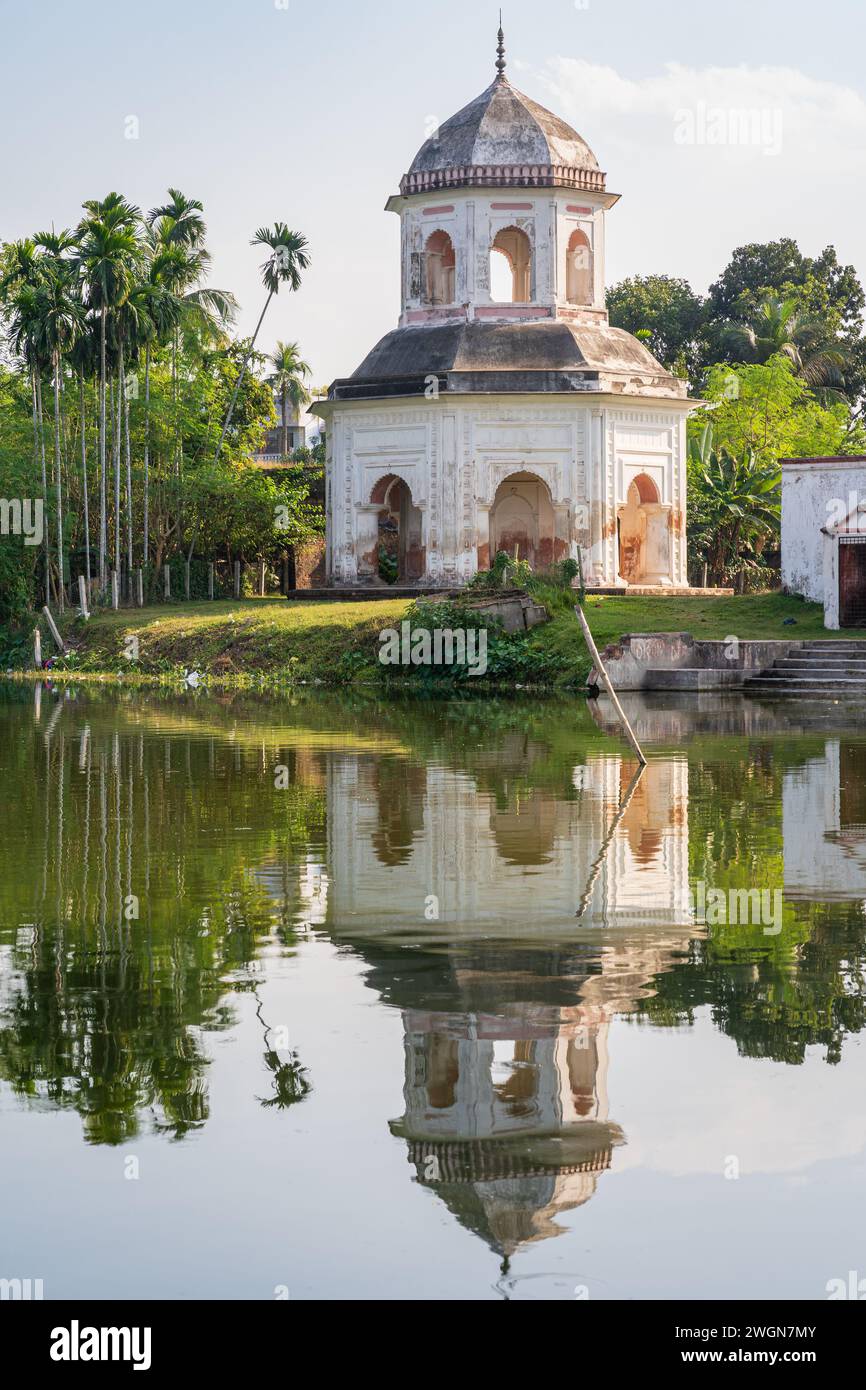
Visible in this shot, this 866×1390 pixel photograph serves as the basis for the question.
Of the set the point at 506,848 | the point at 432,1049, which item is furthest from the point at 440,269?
the point at 432,1049

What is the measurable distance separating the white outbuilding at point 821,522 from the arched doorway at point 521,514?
6586mm

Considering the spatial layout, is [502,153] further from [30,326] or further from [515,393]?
[30,326]

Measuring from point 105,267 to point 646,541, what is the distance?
13.8m

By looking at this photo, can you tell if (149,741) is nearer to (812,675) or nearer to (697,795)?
(697,795)

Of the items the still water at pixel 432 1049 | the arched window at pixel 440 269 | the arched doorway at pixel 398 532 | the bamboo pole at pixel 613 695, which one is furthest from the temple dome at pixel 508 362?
the still water at pixel 432 1049

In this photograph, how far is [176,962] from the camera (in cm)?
888

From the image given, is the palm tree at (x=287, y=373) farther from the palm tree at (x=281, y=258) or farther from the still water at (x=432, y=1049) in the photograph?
the still water at (x=432, y=1049)

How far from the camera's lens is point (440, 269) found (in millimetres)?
42812

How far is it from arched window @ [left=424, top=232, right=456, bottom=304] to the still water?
29.3 meters

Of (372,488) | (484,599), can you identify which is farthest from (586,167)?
(484,599)

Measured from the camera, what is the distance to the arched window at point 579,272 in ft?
138

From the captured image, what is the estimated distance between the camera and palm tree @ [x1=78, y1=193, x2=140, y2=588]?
4209 cm

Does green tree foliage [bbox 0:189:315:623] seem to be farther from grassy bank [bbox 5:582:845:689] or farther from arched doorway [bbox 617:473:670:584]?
arched doorway [bbox 617:473:670:584]

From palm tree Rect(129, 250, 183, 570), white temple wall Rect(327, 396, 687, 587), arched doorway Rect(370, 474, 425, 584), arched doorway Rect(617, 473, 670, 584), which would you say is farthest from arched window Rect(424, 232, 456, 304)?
palm tree Rect(129, 250, 183, 570)
